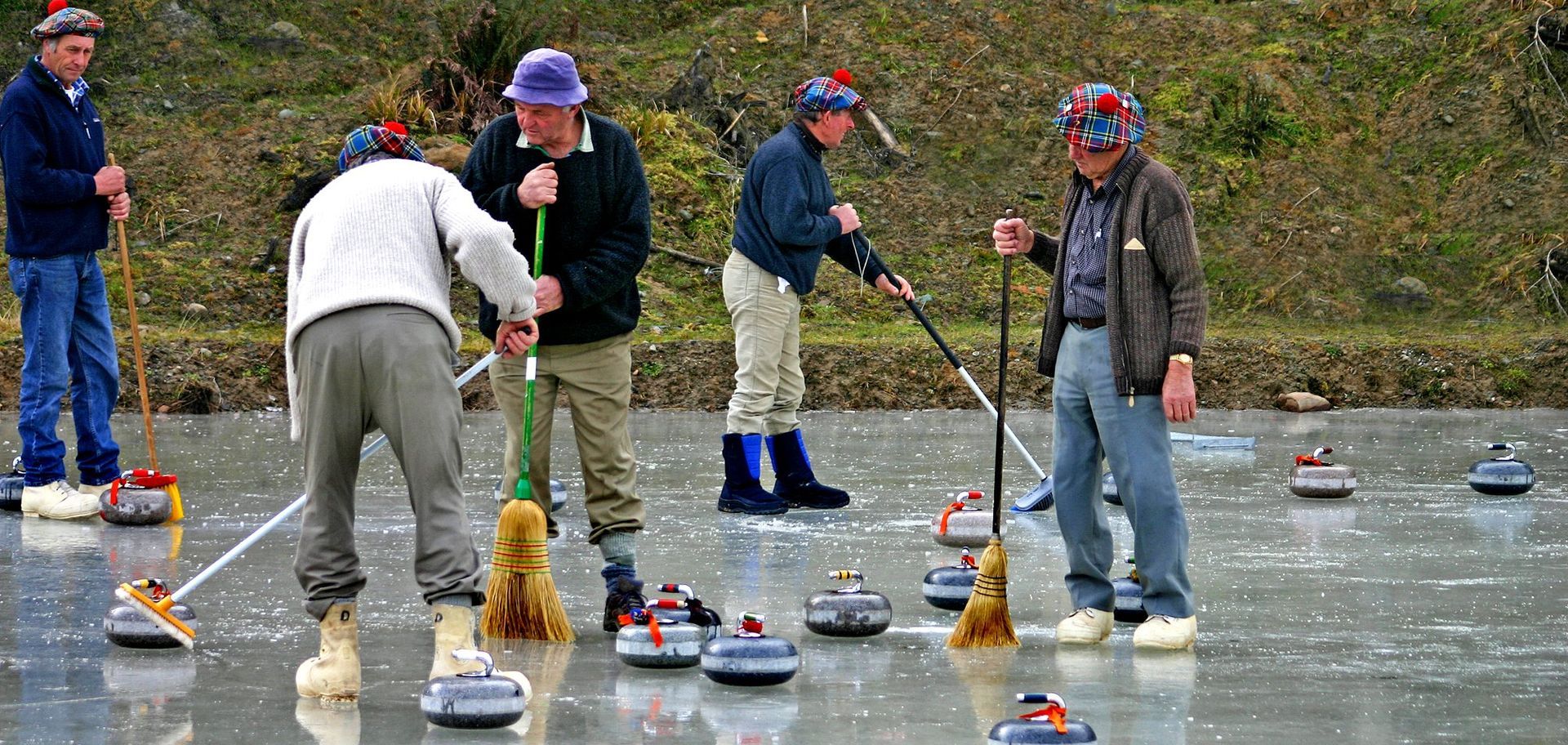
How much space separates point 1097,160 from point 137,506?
478 cm

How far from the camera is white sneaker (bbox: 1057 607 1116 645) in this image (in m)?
5.80

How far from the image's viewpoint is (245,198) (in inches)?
682

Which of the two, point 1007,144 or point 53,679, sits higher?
point 1007,144

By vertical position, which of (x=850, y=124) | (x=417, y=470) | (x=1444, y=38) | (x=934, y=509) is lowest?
Answer: (x=934, y=509)

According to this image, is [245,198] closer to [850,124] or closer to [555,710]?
[850,124]

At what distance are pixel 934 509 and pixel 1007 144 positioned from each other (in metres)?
11.1

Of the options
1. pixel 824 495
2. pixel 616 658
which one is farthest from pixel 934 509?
pixel 616 658

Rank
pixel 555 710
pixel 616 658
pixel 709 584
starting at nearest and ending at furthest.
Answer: pixel 555 710, pixel 616 658, pixel 709 584

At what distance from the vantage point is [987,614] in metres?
5.68

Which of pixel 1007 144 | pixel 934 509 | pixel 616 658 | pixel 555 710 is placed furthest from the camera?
pixel 1007 144

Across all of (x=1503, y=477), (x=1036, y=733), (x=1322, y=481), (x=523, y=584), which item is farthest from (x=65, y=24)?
(x=1503, y=477)

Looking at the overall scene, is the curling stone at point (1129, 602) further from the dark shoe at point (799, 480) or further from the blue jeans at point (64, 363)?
the blue jeans at point (64, 363)

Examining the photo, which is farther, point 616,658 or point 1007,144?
point 1007,144

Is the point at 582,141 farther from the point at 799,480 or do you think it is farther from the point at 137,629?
the point at 799,480
